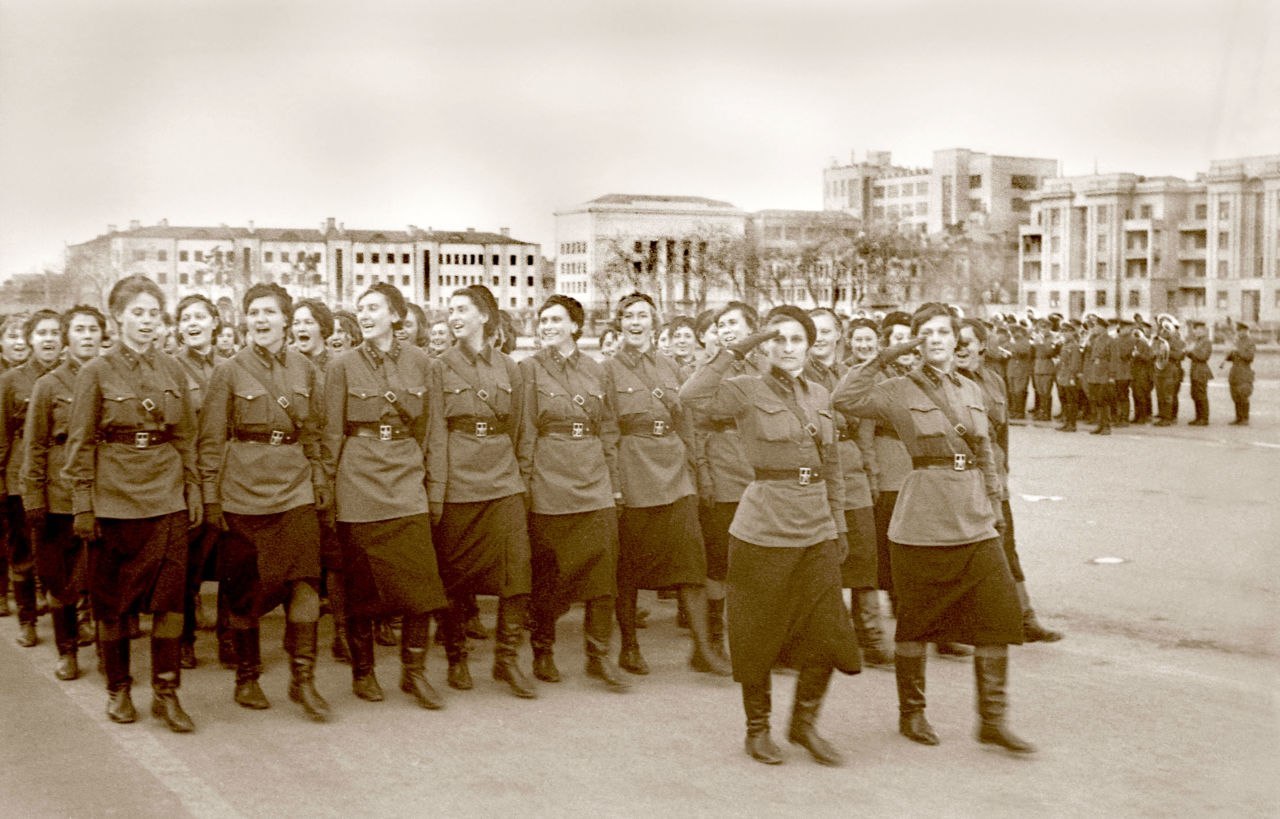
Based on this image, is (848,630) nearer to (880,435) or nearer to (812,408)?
(812,408)

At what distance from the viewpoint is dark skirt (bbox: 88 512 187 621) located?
6.32 metres

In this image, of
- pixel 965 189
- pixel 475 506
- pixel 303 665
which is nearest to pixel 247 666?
pixel 303 665

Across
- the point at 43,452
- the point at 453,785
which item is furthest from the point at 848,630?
the point at 43,452

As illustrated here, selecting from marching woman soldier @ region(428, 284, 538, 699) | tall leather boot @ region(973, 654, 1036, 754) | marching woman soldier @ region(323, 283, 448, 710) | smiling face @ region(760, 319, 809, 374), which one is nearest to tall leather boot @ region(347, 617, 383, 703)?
marching woman soldier @ region(323, 283, 448, 710)

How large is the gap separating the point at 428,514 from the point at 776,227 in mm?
99956

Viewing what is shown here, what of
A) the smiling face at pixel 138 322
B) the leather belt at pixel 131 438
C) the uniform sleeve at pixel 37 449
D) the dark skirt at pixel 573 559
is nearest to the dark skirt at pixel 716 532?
the dark skirt at pixel 573 559

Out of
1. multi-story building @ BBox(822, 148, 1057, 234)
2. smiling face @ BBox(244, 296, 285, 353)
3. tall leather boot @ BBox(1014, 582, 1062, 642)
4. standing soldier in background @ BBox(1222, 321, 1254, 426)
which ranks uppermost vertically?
multi-story building @ BBox(822, 148, 1057, 234)

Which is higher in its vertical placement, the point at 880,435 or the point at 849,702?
the point at 880,435

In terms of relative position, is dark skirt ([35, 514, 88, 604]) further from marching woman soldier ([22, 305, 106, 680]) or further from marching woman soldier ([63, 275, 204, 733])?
marching woman soldier ([63, 275, 204, 733])

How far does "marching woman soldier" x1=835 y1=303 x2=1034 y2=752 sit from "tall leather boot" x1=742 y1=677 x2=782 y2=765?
62 centimetres

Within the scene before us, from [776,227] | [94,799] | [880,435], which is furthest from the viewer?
[776,227]

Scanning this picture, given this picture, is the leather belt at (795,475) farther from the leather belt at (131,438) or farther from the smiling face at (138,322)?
the smiling face at (138,322)

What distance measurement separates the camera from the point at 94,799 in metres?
5.18

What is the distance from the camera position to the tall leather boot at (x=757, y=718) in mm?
5594
